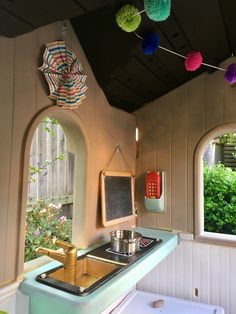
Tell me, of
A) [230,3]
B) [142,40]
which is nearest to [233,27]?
[230,3]

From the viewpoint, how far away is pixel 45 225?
2.63 metres

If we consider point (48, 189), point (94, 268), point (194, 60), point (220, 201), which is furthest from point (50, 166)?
point (220, 201)

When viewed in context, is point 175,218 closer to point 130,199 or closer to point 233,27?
point 130,199

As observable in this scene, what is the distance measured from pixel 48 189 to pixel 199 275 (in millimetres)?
1673

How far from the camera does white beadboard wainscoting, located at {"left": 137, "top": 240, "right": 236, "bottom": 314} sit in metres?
2.26

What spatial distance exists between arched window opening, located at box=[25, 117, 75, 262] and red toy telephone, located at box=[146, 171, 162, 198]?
86 cm

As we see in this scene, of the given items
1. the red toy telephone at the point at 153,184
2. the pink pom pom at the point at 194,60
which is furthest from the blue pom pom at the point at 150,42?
the red toy telephone at the point at 153,184

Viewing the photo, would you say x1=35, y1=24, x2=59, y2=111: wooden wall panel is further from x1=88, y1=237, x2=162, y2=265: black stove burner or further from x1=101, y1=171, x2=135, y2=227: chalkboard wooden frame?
x1=88, y1=237, x2=162, y2=265: black stove burner

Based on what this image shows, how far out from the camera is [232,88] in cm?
232

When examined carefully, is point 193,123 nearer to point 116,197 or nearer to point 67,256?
point 116,197

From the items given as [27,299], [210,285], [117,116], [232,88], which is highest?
[232,88]

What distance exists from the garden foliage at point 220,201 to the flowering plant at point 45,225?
1579mm

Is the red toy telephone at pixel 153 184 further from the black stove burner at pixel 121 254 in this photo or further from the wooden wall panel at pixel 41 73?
the wooden wall panel at pixel 41 73

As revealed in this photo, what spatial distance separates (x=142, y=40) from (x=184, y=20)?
30cm
